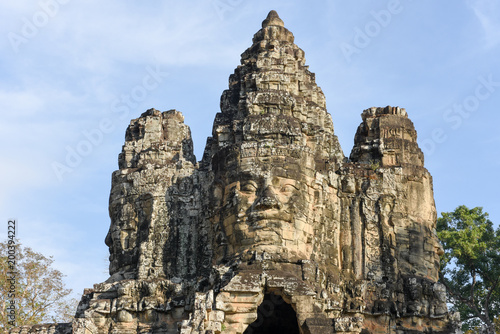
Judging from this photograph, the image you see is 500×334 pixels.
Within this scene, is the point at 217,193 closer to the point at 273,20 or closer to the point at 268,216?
the point at 268,216

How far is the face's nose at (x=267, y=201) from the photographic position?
25.9 metres

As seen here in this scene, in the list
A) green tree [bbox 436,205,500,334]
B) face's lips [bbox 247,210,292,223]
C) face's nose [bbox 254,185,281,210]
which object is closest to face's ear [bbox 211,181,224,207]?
face's nose [bbox 254,185,281,210]

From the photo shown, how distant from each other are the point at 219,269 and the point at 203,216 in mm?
3649

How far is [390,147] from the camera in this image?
3153 centimetres

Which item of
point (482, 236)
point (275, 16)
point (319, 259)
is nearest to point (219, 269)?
point (319, 259)

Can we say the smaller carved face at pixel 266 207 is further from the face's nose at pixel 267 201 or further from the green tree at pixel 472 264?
the green tree at pixel 472 264

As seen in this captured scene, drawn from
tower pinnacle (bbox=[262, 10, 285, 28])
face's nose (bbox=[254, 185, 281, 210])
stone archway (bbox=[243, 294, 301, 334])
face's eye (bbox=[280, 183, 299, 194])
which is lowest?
stone archway (bbox=[243, 294, 301, 334])

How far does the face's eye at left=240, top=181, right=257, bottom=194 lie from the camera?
87.3ft

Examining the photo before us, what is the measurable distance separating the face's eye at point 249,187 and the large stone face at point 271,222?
29 mm

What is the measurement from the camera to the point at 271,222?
2602 cm

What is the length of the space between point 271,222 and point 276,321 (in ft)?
14.2

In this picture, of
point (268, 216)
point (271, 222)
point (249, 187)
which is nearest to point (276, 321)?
point (271, 222)

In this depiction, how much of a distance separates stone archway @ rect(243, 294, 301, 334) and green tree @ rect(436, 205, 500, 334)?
13.5 meters

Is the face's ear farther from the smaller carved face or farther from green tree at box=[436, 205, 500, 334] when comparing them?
green tree at box=[436, 205, 500, 334]
